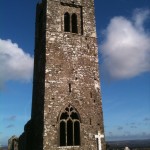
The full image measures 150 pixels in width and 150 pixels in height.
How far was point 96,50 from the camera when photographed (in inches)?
818

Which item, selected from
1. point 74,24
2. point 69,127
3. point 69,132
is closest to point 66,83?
point 69,127

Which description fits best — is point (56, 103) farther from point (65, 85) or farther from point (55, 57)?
point (55, 57)

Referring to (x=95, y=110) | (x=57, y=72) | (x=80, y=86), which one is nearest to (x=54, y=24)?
(x=57, y=72)

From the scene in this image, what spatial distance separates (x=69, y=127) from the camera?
60.0ft

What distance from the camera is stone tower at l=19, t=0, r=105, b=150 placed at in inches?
703

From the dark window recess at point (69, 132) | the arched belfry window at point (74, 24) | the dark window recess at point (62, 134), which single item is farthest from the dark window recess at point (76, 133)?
the arched belfry window at point (74, 24)

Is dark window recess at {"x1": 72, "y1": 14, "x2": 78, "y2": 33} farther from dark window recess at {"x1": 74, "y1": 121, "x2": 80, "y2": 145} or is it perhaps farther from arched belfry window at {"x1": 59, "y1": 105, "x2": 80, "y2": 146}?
dark window recess at {"x1": 74, "y1": 121, "x2": 80, "y2": 145}

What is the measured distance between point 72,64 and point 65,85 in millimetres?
1849

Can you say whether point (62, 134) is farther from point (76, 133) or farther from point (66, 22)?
point (66, 22)

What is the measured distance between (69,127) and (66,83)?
328 centimetres

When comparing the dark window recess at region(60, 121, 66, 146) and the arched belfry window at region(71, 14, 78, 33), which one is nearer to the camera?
the dark window recess at region(60, 121, 66, 146)

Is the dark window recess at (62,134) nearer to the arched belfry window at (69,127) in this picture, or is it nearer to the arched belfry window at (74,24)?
the arched belfry window at (69,127)

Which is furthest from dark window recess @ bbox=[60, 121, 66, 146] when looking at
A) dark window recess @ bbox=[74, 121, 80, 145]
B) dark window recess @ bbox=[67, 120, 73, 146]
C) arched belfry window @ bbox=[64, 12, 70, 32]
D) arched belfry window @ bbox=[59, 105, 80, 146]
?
arched belfry window @ bbox=[64, 12, 70, 32]

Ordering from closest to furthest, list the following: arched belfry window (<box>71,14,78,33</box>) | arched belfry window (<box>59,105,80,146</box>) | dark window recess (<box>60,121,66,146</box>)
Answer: dark window recess (<box>60,121,66,146</box>) < arched belfry window (<box>59,105,80,146</box>) < arched belfry window (<box>71,14,78,33</box>)
